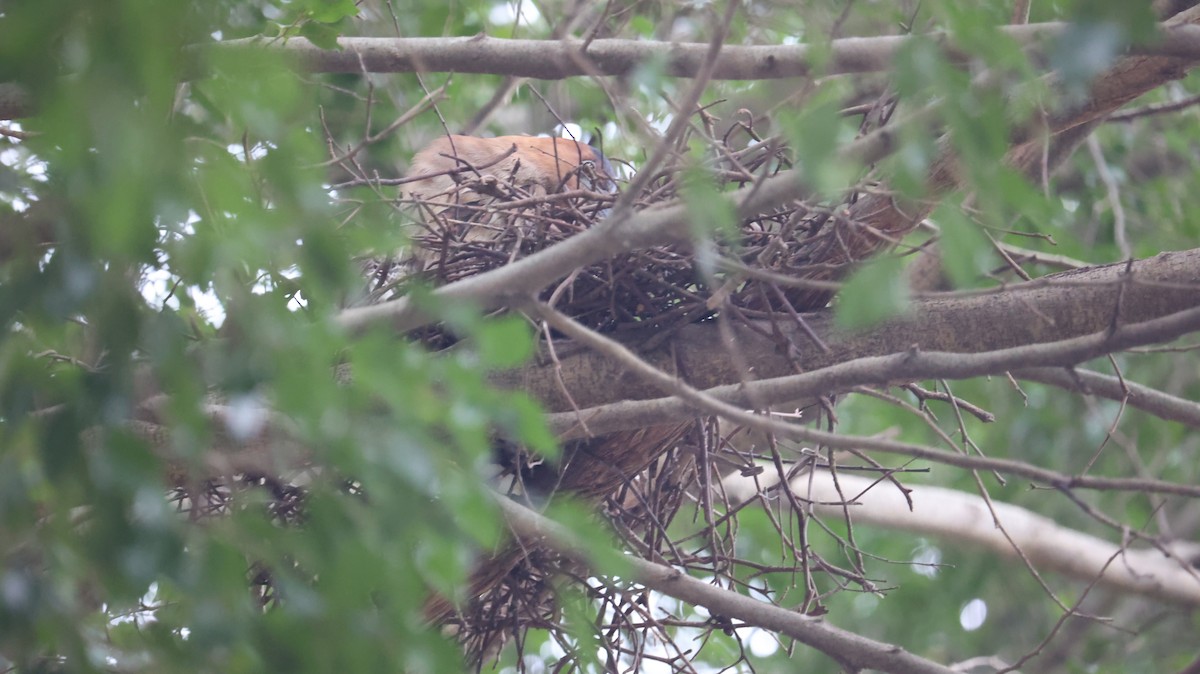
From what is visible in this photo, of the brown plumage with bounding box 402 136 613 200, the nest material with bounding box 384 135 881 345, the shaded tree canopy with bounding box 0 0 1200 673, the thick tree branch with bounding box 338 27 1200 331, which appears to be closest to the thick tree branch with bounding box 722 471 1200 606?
the shaded tree canopy with bounding box 0 0 1200 673

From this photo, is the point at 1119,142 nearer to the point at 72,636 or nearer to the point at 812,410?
the point at 812,410

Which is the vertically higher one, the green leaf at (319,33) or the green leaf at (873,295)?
the green leaf at (319,33)

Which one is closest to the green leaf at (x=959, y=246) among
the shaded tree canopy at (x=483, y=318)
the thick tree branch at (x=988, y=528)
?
the shaded tree canopy at (x=483, y=318)

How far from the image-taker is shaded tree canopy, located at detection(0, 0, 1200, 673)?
33.3 inches

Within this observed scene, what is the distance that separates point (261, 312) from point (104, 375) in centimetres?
17

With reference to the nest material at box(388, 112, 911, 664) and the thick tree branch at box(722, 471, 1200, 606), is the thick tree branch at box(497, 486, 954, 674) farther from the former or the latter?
the thick tree branch at box(722, 471, 1200, 606)

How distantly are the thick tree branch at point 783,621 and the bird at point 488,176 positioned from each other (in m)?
0.83

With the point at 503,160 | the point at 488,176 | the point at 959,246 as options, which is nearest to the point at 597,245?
the point at 959,246

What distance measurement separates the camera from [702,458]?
2.25 m

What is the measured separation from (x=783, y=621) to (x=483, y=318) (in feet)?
3.14

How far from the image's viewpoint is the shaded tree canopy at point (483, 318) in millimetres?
845

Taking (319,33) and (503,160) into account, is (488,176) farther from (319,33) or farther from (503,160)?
(319,33)

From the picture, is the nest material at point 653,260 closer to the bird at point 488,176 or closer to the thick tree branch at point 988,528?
the bird at point 488,176

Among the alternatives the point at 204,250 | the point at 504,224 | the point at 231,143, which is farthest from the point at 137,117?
the point at 231,143
